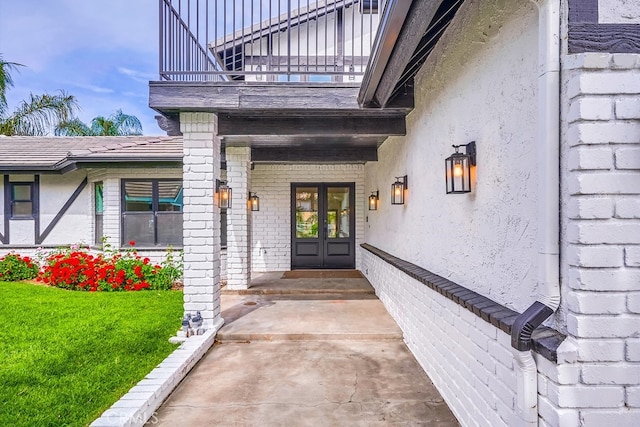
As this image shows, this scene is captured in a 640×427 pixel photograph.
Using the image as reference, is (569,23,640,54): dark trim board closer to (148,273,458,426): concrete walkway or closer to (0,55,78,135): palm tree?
(148,273,458,426): concrete walkway

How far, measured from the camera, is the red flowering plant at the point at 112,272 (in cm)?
732

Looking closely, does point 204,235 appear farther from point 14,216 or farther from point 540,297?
point 14,216

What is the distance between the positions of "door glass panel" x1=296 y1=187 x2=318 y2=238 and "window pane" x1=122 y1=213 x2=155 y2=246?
3.42 metres

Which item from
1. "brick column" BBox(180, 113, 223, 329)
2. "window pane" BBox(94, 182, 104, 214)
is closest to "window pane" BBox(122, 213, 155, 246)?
"window pane" BBox(94, 182, 104, 214)

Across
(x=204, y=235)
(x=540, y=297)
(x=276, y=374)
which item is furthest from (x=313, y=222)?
(x=540, y=297)

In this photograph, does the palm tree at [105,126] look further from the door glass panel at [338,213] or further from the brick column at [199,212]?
the brick column at [199,212]

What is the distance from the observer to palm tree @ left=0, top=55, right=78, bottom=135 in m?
14.2

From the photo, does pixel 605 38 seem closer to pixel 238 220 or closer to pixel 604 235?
pixel 604 235

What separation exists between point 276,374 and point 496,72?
310 centimetres

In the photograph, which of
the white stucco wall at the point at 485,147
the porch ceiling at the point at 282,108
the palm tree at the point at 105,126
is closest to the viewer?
the white stucco wall at the point at 485,147

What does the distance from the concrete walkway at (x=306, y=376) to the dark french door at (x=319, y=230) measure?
11.8ft

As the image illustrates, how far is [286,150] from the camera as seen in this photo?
699 cm

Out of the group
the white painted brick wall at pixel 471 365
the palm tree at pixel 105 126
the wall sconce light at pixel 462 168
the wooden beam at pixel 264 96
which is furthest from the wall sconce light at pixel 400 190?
the palm tree at pixel 105 126

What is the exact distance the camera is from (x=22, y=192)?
961 centimetres
